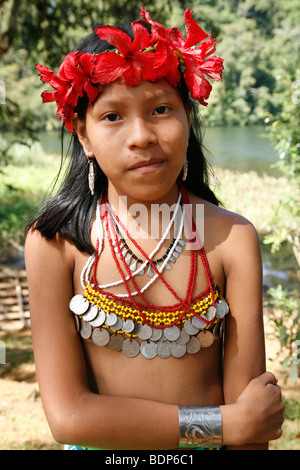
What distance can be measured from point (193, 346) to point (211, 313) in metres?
0.12

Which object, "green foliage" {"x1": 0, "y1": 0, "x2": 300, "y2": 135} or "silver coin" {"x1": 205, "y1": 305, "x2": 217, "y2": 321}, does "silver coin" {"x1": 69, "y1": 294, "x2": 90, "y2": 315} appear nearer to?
"silver coin" {"x1": 205, "y1": 305, "x2": 217, "y2": 321}

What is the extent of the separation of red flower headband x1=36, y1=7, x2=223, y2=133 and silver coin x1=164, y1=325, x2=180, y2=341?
0.72 meters

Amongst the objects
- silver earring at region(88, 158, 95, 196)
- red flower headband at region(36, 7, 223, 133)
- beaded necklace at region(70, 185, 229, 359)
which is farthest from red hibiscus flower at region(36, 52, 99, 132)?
beaded necklace at region(70, 185, 229, 359)

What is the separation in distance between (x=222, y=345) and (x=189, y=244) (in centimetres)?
37

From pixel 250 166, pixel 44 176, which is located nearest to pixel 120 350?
pixel 44 176

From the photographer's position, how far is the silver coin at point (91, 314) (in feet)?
4.93

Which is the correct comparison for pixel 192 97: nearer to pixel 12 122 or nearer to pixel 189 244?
pixel 189 244

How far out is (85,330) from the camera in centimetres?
153

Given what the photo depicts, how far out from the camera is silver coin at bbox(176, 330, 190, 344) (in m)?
1.54

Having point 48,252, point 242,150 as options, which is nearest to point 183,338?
point 48,252

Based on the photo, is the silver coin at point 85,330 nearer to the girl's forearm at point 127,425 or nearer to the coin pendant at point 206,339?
the girl's forearm at point 127,425

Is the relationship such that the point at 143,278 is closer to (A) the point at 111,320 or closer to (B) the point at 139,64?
(A) the point at 111,320

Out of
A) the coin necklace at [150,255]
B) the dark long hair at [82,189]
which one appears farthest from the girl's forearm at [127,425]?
the dark long hair at [82,189]

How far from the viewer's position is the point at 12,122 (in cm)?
825
